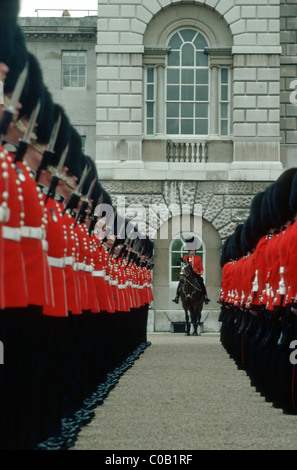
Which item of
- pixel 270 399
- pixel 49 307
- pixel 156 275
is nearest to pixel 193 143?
pixel 156 275

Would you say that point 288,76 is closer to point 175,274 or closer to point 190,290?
point 175,274

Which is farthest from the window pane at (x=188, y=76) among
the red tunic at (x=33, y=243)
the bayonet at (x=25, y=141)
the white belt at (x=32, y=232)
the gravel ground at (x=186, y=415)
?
the white belt at (x=32, y=232)

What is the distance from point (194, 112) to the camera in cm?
3030

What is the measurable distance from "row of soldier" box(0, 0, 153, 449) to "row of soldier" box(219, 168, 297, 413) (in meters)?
1.58

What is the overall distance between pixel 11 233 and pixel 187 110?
25.2 m

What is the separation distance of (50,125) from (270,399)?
4763 mm

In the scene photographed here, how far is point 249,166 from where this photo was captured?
29.1 meters

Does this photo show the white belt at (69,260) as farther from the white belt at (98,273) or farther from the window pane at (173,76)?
the window pane at (173,76)

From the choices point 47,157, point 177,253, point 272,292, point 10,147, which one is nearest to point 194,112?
point 177,253

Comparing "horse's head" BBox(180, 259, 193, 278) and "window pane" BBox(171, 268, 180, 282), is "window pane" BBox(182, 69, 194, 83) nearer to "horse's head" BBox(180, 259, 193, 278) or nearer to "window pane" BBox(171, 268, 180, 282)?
"window pane" BBox(171, 268, 180, 282)

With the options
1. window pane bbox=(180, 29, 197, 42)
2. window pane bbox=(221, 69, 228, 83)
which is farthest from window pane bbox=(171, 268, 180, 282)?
window pane bbox=(180, 29, 197, 42)

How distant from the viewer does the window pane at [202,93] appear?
99.5ft

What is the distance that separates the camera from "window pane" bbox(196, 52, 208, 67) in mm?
30250

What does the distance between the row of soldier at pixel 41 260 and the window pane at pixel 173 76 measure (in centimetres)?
1972
